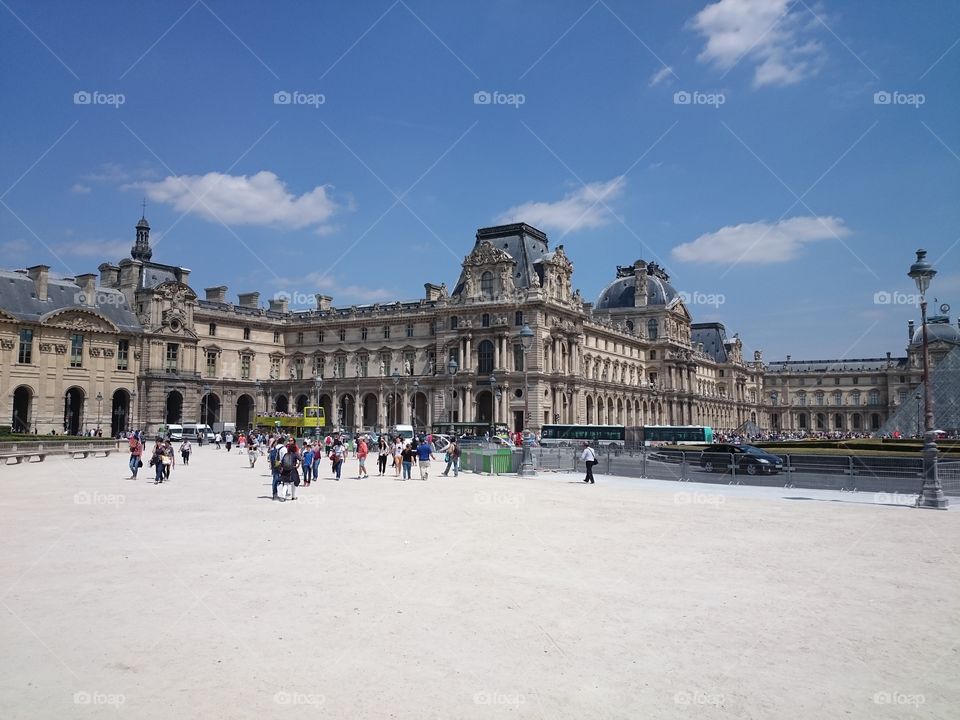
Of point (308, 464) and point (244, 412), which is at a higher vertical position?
point (244, 412)

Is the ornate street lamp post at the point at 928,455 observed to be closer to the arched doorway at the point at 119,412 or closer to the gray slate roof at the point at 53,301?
the gray slate roof at the point at 53,301

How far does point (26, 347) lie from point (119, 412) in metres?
11.9

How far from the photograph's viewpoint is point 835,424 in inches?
5925

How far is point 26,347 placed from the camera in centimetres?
5888

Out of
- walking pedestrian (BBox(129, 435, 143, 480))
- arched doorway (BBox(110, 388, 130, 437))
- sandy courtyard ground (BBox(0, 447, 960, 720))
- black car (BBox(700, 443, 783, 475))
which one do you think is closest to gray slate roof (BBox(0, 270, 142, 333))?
arched doorway (BBox(110, 388, 130, 437))

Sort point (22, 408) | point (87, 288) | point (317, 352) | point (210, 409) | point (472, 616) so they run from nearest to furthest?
point (472, 616) → point (22, 408) → point (87, 288) → point (210, 409) → point (317, 352)

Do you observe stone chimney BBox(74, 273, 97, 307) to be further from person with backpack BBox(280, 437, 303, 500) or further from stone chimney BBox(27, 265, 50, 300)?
person with backpack BBox(280, 437, 303, 500)

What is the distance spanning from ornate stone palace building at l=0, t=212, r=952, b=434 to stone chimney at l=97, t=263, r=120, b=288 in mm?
149

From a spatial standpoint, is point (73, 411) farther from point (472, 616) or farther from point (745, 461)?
point (472, 616)

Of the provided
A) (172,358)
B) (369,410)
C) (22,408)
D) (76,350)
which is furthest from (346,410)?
(22,408)

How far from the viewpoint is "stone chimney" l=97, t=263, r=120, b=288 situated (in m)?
75.9

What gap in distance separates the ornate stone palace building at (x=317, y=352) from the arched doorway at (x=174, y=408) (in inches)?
4.2

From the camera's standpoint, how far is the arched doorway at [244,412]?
85.9 meters

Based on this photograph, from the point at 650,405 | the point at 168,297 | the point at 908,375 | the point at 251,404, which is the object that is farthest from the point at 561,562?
the point at 908,375
